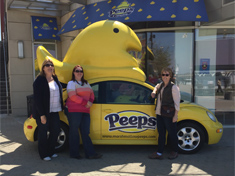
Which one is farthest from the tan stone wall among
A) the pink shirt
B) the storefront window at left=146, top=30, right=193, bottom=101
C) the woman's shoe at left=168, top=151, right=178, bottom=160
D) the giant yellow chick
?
the woman's shoe at left=168, top=151, right=178, bottom=160

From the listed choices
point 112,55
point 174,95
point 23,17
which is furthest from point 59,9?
point 174,95

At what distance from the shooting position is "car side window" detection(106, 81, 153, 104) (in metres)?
4.31

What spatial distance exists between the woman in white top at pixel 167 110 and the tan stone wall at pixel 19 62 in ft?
22.2

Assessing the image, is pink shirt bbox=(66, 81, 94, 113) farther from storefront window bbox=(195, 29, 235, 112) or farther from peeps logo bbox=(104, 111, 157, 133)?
storefront window bbox=(195, 29, 235, 112)

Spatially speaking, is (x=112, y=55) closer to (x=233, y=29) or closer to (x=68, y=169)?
(x=68, y=169)

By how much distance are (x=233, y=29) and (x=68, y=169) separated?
7.64m

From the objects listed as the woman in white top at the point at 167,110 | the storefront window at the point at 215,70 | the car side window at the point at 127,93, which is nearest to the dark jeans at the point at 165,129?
the woman in white top at the point at 167,110

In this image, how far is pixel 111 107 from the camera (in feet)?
14.0

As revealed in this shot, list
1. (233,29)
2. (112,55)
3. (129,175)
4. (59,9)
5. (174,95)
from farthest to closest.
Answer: (59,9)
(233,29)
(112,55)
(174,95)
(129,175)

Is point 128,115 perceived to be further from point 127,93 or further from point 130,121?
point 127,93

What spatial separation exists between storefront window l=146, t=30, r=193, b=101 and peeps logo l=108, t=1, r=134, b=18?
1.78 metres

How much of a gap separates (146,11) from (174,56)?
2.63 metres

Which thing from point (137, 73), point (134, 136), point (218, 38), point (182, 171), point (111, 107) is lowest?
point (182, 171)

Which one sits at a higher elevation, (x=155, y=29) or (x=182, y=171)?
(x=155, y=29)
